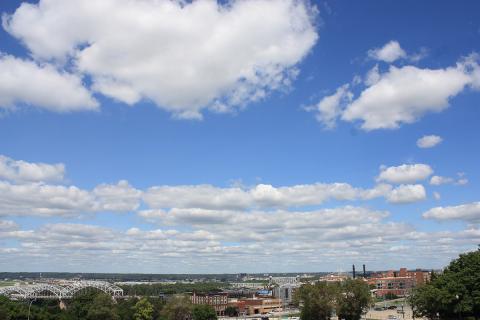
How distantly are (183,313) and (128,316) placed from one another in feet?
61.0

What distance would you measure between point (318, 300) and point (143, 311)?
52.1m

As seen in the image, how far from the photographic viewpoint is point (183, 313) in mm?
122438

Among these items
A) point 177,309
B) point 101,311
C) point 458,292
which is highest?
point 458,292

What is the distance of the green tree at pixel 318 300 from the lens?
334 ft

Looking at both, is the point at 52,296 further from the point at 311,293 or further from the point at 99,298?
the point at 311,293

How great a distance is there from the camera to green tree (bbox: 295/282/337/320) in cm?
10175

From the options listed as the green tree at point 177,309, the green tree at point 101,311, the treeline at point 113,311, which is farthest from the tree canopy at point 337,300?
the green tree at point 101,311

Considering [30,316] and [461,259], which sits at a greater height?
[461,259]

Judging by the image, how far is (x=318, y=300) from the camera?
334 feet

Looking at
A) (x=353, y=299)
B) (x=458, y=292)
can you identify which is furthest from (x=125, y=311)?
(x=458, y=292)

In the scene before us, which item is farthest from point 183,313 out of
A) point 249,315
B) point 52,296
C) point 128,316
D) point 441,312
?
point 52,296

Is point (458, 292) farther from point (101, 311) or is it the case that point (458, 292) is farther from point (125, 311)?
point (125, 311)

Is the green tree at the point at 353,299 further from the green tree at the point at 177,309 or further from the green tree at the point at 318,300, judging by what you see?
the green tree at the point at 177,309

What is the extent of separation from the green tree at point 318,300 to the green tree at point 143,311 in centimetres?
4646
